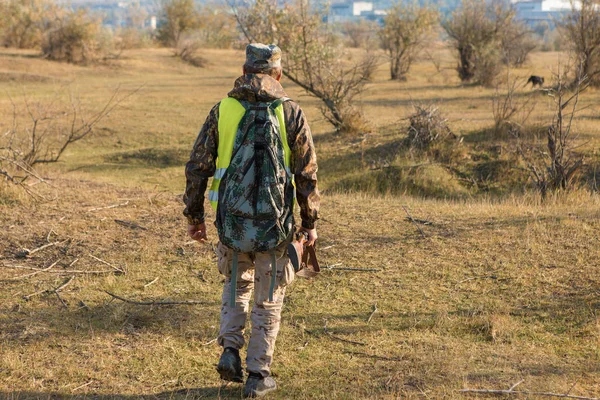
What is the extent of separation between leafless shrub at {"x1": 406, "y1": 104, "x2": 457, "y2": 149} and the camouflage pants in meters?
8.89

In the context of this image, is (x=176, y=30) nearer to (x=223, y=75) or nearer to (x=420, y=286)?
(x=223, y=75)

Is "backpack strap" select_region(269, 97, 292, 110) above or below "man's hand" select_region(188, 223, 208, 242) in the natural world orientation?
above

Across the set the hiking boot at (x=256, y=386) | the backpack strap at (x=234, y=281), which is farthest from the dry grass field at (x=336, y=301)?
the backpack strap at (x=234, y=281)

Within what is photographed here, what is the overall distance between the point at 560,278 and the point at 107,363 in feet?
11.7

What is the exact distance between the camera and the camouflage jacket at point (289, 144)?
10.8 ft

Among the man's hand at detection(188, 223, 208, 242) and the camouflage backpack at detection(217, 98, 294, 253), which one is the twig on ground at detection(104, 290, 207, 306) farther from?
the camouflage backpack at detection(217, 98, 294, 253)

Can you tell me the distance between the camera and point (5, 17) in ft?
104

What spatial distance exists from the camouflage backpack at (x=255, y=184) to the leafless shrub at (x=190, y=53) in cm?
2993

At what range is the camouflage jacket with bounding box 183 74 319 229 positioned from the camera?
10.8 feet

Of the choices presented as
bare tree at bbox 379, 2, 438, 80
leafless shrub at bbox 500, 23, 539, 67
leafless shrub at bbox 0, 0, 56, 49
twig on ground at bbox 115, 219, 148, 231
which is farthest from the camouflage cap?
leafless shrub at bbox 0, 0, 56, 49

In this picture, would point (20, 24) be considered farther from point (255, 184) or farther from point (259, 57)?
point (255, 184)

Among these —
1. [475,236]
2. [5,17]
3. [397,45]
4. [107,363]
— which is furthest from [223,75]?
[107,363]

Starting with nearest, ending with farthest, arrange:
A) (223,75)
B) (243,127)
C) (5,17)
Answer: (243,127) → (223,75) → (5,17)

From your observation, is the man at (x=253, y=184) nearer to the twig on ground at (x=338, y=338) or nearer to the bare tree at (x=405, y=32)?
the twig on ground at (x=338, y=338)
